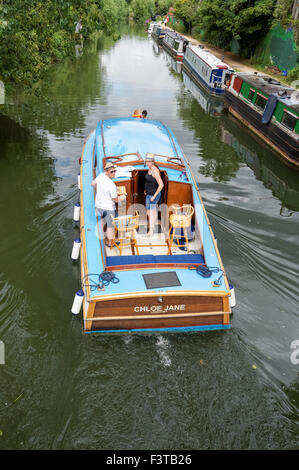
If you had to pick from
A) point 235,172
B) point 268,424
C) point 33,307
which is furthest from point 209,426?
point 235,172

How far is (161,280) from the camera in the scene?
615cm

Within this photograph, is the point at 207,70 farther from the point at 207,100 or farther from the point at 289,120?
the point at 289,120

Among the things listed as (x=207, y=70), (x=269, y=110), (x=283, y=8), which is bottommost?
(x=269, y=110)

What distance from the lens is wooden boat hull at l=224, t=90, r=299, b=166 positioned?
49.6 feet

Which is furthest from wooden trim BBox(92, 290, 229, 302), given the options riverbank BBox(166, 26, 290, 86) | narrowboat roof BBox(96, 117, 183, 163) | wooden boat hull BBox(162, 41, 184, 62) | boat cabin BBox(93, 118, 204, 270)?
wooden boat hull BBox(162, 41, 184, 62)

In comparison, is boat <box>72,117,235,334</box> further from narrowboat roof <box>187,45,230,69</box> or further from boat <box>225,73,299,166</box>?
narrowboat roof <box>187,45,230,69</box>

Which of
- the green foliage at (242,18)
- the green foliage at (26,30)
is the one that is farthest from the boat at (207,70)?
the green foliage at (26,30)

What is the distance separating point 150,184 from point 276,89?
14597mm

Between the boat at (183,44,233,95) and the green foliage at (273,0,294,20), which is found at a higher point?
the green foliage at (273,0,294,20)

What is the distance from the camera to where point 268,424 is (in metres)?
4.96

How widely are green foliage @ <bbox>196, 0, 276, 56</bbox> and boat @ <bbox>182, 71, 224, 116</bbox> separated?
658 cm

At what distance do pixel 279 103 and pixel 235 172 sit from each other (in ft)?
16.9

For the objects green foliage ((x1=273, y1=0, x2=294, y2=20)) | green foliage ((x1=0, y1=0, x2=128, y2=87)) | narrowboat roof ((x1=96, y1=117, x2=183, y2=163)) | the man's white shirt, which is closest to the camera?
the man's white shirt

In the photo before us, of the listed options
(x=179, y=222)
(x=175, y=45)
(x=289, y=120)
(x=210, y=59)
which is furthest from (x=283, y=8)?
(x=179, y=222)
